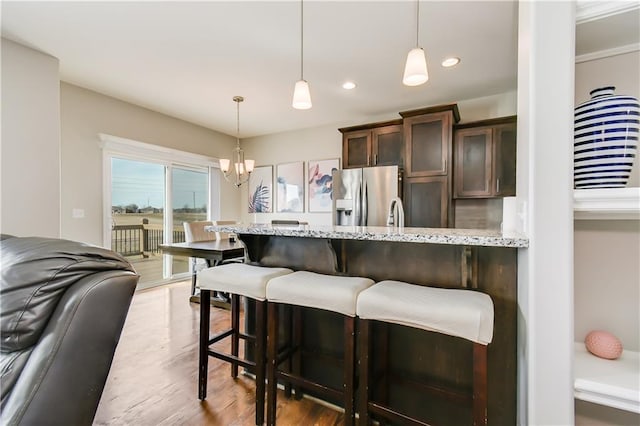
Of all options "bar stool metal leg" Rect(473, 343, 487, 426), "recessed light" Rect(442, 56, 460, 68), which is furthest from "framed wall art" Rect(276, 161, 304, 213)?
"bar stool metal leg" Rect(473, 343, 487, 426)

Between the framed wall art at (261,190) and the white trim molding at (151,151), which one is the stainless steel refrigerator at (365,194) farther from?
the white trim molding at (151,151)

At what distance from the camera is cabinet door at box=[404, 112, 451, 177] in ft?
11.9

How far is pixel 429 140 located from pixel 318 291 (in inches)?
119

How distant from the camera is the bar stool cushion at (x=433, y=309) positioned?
105cm

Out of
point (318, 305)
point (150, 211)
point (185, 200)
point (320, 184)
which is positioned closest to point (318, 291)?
point (318, 305)

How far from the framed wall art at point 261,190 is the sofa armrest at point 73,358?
4.97 m

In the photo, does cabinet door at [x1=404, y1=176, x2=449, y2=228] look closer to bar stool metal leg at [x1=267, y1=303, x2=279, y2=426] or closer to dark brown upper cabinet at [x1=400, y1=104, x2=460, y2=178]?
dark brown upper cabinet at [x1=400, y1=104, x2=460, y2=178]

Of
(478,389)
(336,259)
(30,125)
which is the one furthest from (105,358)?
(30,125)

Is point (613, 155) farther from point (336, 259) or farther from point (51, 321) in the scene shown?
point (51, 321)

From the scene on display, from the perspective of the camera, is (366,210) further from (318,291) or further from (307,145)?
(318,291)

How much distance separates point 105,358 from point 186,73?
10.7 feet

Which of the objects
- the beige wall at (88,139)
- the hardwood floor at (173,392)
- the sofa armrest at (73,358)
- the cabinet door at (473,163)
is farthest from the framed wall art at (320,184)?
the sofa armrest at (73,358)

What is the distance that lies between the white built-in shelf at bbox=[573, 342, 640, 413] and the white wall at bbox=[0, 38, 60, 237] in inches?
159

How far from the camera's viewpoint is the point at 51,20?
2.40m
